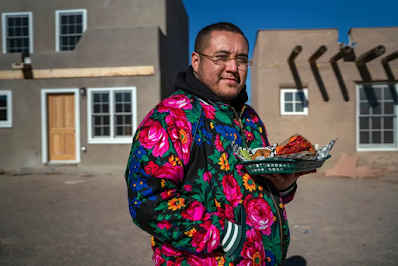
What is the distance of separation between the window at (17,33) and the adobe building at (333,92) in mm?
9016

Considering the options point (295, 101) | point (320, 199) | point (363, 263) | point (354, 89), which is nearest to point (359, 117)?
point (354, 89)

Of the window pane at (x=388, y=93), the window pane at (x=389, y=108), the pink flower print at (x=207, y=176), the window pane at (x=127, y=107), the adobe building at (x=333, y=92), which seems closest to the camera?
the pink flower print at (x=207, y=176)

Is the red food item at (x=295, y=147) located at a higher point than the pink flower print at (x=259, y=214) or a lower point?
higher

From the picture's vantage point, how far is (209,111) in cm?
158

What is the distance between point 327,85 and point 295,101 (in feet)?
3.51

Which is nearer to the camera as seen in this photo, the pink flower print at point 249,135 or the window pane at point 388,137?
the pink flower print at point 249,135

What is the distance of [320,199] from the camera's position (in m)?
7.00

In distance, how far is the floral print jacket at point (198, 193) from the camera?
1308 millimetres

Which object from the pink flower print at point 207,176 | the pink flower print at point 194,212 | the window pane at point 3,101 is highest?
the window pane at point 3,101

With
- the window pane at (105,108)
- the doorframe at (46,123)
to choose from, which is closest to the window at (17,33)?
the doorframe at (46,123)

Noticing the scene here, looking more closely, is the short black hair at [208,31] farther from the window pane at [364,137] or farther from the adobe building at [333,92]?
the window pane at [364,137]

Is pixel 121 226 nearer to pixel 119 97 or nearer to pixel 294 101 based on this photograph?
pixel 119 97

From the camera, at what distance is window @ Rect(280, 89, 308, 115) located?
1038 centimetres

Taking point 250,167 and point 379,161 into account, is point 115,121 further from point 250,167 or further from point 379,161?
point 250,167
